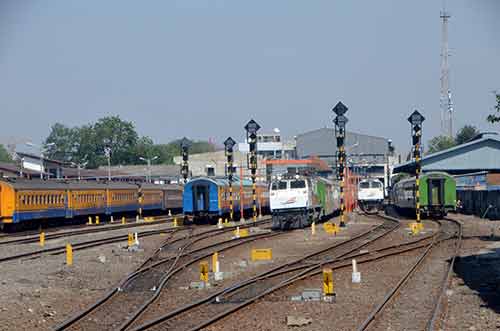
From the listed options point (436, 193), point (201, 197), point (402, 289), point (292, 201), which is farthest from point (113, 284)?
point (436, 193)

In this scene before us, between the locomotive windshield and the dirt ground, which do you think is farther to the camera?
the locomotive windshield

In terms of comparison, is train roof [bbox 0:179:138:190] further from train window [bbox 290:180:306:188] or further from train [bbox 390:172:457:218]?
train [bbox 390:172:457:218]

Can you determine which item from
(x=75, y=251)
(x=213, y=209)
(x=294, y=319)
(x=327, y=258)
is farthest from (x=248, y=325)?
(x=213, y=209)

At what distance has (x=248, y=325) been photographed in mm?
12508

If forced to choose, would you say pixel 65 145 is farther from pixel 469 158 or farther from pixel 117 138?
pixel 469 158

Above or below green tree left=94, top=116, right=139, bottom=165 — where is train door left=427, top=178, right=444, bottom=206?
below

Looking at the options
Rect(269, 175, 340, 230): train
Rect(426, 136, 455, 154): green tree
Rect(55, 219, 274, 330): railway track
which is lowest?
Rect(55, 219, 274, 330): railway track

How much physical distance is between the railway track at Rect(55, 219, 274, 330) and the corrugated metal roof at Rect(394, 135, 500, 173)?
37644mm

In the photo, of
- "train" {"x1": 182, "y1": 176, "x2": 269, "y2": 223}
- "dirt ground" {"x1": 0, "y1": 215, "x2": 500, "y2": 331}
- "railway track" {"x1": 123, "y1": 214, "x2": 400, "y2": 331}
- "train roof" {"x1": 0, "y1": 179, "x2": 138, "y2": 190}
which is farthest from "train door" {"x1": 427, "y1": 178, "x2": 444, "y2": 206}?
"railway track" {"x1": 123, "y1": 214, "x2": 400, "y2": 331}

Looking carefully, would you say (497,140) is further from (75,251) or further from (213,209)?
(75,251)

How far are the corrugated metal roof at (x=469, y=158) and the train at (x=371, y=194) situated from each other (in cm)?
257

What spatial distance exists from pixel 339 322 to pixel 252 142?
32422mm

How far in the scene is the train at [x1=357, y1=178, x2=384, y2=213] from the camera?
2470 inches

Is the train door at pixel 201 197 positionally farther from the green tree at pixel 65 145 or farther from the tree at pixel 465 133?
the green tree at pixel 65 145
